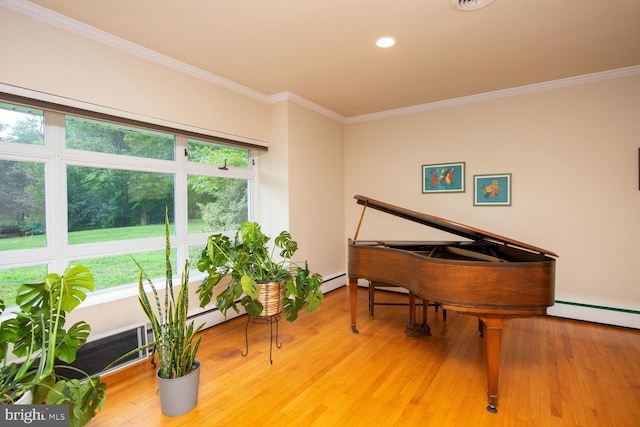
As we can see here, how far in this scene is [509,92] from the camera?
13.0 feet

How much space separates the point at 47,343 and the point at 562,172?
189 inches

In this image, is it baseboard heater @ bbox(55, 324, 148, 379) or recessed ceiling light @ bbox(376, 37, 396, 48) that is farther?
recessed ceiling light @ bbox(376, 37, 396, 48)

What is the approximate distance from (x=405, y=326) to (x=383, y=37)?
2759 mm

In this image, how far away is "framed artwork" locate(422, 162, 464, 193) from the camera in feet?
14.3

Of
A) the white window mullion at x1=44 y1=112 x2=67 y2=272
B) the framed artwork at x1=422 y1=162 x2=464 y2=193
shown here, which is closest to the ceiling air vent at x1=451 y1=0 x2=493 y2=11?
the framed artwork at x1=422 y1=162 x2=464 y2=193

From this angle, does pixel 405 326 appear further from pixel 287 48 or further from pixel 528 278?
pixel 287 48

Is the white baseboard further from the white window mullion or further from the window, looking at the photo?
the white window mullion

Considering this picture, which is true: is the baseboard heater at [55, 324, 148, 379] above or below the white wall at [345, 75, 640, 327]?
below

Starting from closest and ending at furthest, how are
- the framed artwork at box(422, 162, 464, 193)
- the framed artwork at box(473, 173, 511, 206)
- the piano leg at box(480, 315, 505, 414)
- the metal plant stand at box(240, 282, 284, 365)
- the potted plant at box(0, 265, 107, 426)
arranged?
the potted plant at box(0, 265, 107, 426) → the piano leg at box(480, 315, 505, 414) → the metal plant stand at box(240, 282, 284, 365) → the framed artwork at box(473, 173, 511, 206) → the framed artwork at box(422, 162, 464, 193)

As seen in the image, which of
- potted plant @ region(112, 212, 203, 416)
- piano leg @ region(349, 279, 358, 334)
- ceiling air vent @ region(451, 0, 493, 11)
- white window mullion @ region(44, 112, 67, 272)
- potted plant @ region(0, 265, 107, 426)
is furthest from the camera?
piano leg @ region(349, 279, 358, 334)

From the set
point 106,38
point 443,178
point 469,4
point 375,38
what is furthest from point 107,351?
point 443,178

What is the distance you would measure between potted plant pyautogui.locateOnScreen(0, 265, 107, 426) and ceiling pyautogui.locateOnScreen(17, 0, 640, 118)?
1.92 m

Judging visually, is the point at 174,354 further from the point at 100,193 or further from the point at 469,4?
the point at 469,4

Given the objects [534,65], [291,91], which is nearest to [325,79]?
[291,91]
